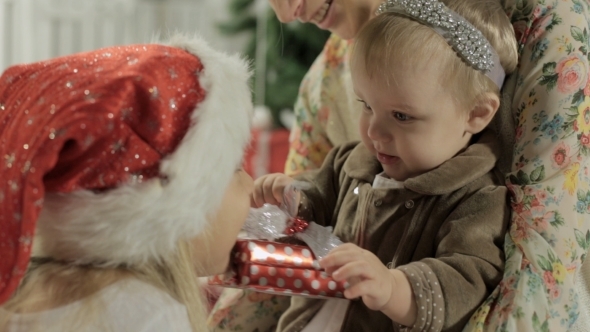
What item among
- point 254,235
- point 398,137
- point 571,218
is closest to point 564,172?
point 571,218

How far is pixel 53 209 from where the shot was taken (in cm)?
79

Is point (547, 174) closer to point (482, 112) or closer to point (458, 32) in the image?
point (482, 112)

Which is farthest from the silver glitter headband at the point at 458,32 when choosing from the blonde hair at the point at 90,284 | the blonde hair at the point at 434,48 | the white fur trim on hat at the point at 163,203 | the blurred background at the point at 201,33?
the blurred background at the point at 201,33

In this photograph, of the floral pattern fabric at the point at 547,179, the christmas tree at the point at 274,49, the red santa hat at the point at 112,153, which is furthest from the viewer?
the christmas tree at the point at 274,49

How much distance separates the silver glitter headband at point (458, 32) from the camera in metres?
0.99

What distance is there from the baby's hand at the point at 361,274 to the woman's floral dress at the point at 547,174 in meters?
0.16

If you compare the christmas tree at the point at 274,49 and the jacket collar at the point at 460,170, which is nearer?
the jacket collar at the point at 460,170

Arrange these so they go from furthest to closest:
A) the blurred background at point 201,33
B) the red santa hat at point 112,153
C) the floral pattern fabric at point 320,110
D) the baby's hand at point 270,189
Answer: the blurred background at point 201,33 < the floral pattern fabric at point 320,110 < the baby's hand at point 270,189 < the red santa hat at point 112,153

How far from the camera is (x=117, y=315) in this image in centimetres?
79

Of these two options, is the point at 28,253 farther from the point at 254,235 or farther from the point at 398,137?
the point at 398,137

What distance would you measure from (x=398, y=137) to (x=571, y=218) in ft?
0.86

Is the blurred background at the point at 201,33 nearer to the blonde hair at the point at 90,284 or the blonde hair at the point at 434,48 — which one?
the blonde hair at the point at 434,48

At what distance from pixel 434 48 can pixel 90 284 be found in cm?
53

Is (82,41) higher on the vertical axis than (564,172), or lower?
lower
